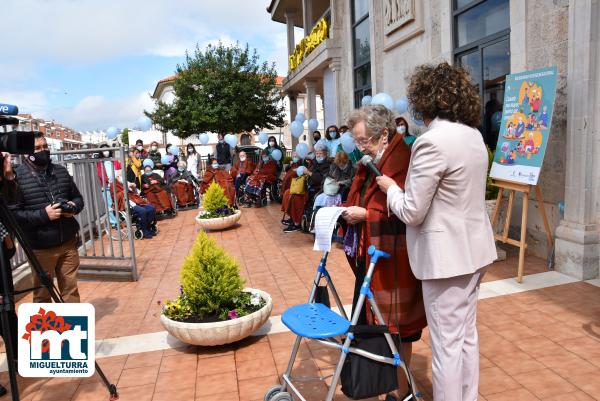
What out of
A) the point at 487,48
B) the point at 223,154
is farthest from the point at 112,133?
the point at 487,48

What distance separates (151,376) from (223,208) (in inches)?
238

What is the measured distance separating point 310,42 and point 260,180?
578 cm

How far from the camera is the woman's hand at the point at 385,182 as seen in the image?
8.02 ft

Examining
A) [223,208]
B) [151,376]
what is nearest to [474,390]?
[151,376]

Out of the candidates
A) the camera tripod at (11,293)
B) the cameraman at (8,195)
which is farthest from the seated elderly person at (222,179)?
the camera tripod at (11,293)

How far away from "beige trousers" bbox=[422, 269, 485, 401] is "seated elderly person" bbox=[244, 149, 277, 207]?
10441 mm

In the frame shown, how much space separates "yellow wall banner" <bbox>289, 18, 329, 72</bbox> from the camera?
14.4 metres

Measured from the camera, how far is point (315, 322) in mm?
2604

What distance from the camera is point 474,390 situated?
2531 millimetres

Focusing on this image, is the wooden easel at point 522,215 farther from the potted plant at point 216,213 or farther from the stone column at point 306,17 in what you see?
the stone column at point 306,17

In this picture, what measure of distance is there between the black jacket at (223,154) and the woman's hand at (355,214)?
506 inches

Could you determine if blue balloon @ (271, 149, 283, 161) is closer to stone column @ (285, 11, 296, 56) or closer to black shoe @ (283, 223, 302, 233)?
black shoe @ (283, 223, 302, 233)

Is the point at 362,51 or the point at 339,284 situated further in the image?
the point at 362,51

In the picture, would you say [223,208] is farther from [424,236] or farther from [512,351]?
[424,236]
